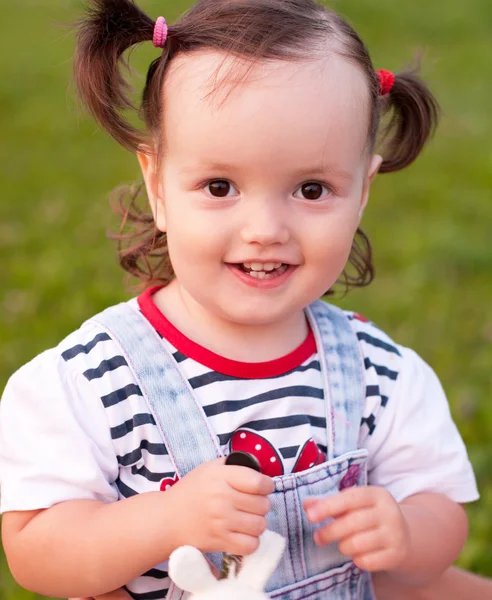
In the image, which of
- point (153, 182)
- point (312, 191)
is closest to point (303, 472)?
point (312, 191)

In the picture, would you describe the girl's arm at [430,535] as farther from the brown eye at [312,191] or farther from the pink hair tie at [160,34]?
the pink hair tie at [160,34]

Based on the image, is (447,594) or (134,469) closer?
(134,469)

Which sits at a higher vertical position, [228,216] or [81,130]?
[81,130]

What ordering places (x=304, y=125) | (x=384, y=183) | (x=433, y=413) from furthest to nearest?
(x=384, y=183) < (x=433, y=413) < (x=304, y=125)

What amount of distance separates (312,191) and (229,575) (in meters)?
0.65

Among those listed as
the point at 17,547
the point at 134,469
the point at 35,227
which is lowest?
the point at 17,547

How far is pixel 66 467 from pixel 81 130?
4534mm

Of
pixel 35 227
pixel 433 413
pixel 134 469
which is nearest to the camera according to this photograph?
pixel 134 469

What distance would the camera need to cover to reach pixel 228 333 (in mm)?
1805

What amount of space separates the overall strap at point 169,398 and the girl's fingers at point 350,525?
23cm

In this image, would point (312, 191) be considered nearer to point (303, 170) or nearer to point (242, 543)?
point (303, 170)

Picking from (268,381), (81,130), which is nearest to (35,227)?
(81,130)

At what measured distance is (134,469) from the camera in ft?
5.53

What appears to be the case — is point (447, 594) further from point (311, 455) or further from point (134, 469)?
point (134, 469)
